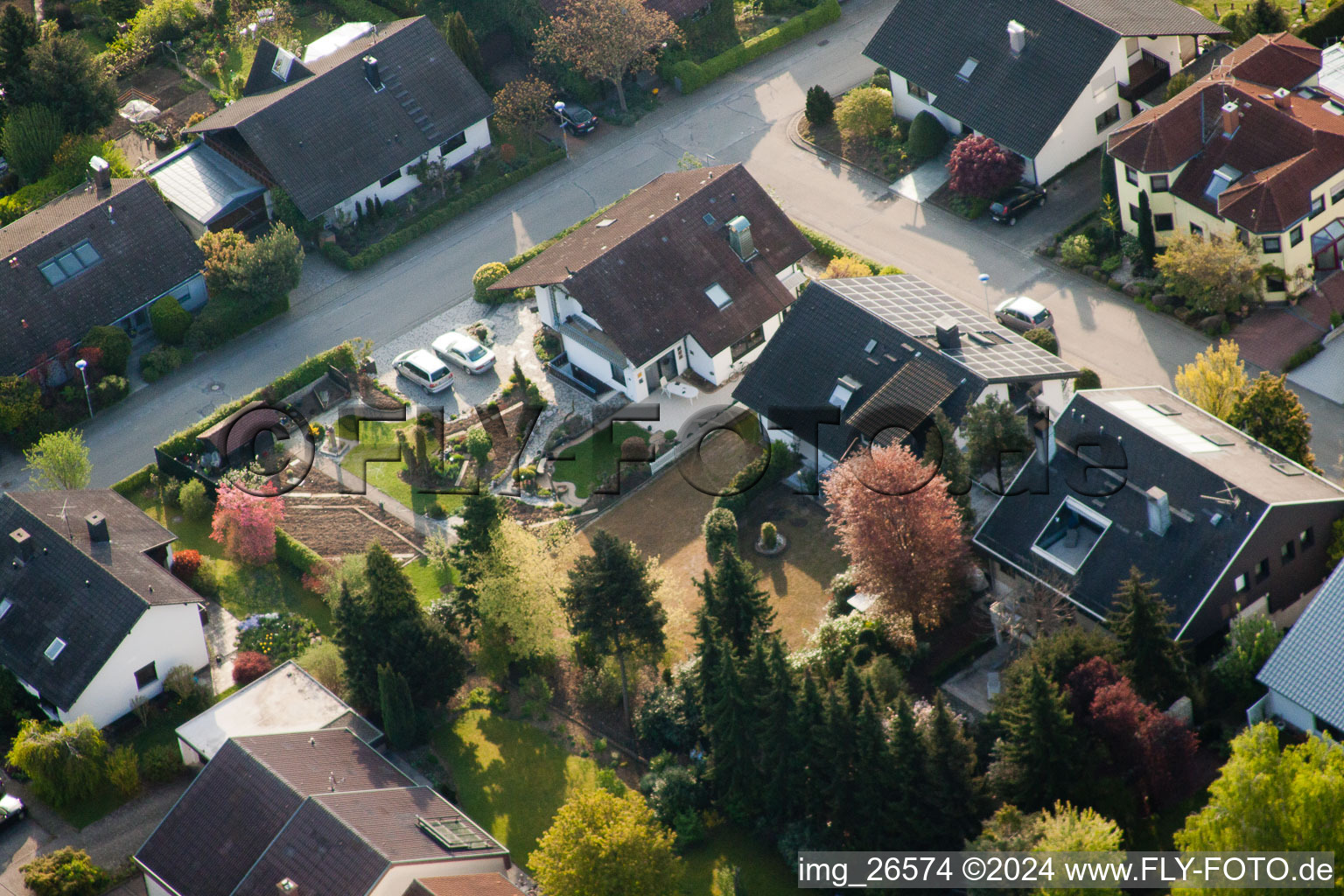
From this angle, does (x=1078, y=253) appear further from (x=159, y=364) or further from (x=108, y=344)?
(x=108, y=344)

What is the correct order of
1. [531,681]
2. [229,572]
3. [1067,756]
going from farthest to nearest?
[229,572] < [531,681] < [1067,756]

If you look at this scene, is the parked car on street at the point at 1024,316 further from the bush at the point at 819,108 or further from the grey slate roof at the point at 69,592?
the grey slate roof at the point at 69,592

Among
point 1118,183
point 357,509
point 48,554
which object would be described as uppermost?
point 48,554

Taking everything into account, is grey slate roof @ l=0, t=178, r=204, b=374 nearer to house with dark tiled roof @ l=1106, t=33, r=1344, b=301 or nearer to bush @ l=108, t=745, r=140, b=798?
bush @ l=108, t=745, r=140, b=798

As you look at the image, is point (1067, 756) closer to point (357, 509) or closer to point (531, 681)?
point (531, 681)

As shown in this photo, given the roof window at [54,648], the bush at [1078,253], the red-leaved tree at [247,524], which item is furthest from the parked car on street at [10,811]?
the bush at [1078,253]

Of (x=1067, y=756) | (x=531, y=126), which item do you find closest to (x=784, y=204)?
(x=531, y=126)

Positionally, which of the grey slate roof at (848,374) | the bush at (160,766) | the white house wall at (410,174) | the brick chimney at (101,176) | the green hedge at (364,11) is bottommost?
the grey slate roof at (848,374)

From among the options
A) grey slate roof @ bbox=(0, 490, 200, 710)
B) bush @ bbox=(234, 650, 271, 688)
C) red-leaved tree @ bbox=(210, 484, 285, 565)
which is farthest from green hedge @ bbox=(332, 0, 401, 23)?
bush @ bbox=(234, 650, 271, 688)
